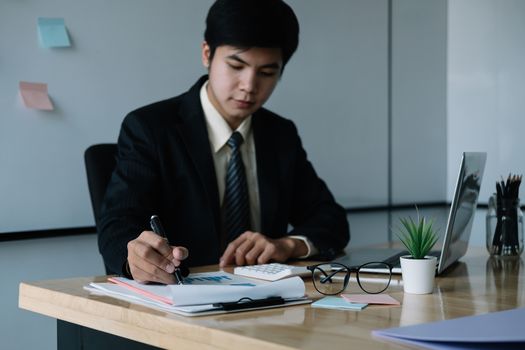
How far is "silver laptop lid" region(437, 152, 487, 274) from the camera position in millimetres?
1437

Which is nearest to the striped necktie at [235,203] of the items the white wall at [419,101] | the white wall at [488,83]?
the white wall at [419,101]

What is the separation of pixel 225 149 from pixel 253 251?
1.59 ft

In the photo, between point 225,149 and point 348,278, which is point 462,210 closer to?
point 348,278

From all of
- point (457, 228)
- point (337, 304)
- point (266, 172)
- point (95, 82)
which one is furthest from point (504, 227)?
point (95, 82)

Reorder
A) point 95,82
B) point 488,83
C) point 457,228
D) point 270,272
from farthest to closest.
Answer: point 488,83
point 95,82
point 457,228
point 270,272

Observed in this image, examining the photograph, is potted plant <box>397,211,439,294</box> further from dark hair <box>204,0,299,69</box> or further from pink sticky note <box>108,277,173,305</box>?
dark hair <box>204,0,299,69</box>

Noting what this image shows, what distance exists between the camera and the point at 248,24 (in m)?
Answer: 1.98

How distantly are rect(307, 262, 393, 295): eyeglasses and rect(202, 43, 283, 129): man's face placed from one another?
0.64 meters

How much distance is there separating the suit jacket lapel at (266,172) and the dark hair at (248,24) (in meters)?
0.30

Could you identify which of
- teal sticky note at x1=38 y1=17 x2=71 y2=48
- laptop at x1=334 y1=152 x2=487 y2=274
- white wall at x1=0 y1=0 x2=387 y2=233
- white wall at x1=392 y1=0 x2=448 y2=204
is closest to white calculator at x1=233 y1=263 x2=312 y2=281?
laptop at x1=334 y1=152 x2=487 y2=274

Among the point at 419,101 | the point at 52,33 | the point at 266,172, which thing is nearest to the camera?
the point at 266,172

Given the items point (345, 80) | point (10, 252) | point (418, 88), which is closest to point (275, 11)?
point (10, 252)

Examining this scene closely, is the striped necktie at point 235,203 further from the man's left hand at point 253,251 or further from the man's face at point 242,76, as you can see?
the man's left hand at point 253,251

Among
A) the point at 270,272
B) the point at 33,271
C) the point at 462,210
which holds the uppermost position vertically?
the point at 462,210
